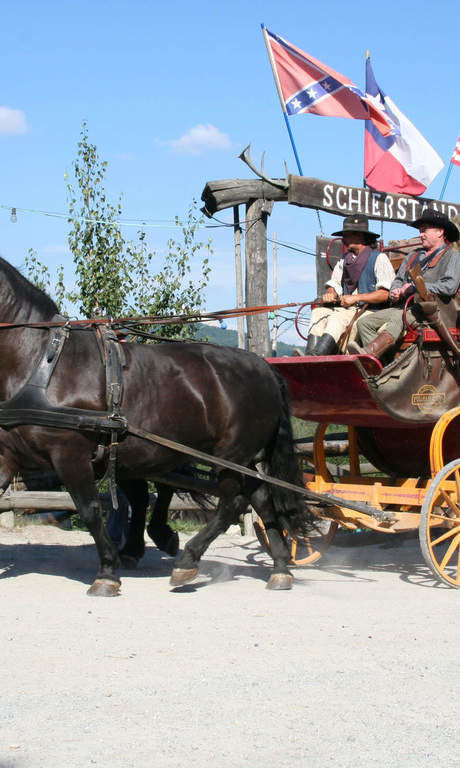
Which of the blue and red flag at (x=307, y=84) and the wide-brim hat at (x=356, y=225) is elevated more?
the blue and red flag at (x=307, y=84)

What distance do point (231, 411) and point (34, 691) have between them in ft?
9.35

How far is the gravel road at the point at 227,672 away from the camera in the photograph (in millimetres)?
3070

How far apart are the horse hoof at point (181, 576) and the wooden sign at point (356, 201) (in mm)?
3488

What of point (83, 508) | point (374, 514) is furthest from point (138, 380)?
point (374, 514)

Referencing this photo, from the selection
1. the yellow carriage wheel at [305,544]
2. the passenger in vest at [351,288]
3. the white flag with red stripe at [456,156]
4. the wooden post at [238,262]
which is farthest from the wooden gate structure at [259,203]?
the white flag with red stripe at [456,156]

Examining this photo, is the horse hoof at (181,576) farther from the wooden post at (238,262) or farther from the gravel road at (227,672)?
the wooden post at (238,262)

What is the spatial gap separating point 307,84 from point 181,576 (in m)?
5.03

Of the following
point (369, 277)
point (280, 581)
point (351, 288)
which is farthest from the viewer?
point (351, 288)

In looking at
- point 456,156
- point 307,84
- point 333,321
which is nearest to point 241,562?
point 333,321

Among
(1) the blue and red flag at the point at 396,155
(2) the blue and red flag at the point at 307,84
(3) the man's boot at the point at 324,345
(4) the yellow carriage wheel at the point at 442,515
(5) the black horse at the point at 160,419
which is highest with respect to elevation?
(2) the blue and red flag at the point at 307,84

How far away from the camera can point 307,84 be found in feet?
27.3

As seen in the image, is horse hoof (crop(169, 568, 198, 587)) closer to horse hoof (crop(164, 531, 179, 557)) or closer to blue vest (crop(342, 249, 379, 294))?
horse hoof (crop(164, 531, 179, 557))

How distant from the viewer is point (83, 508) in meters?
5.61

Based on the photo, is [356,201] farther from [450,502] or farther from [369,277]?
[450,502]
